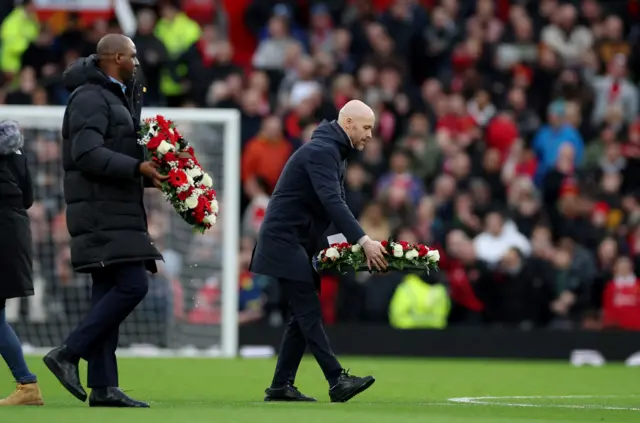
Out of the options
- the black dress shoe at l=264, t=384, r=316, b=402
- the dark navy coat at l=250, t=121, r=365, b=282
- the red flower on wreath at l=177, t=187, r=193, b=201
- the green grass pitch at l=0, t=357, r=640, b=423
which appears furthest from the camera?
the black dress shoe at l=264, t=384, r=316, b=402

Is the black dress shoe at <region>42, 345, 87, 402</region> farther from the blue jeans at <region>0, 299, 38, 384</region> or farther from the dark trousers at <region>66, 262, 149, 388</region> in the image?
the blue jeans at <region>0, 299, 38, 384</region>

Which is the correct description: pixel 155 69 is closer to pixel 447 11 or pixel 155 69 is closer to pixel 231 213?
pixel 231 213

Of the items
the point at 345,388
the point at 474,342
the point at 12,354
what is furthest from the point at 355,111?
the point at 474,342

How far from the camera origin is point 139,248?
9672mm

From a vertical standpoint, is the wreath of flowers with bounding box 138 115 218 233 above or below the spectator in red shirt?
above

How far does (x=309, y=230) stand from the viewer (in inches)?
424

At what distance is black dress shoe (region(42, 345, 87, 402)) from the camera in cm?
952

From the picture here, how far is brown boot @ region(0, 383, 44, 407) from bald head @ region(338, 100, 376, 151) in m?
2.73

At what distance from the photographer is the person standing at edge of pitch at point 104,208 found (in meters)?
9.55

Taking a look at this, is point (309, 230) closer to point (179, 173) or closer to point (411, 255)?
point (411, 255)

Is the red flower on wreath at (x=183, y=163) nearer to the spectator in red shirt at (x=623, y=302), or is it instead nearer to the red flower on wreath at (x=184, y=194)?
the red flower on wreath at (x=184, y=194)

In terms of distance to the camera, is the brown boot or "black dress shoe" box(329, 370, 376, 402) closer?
the brown boot

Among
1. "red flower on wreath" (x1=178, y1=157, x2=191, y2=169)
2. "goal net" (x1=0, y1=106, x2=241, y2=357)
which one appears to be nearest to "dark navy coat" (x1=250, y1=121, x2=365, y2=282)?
"red flower on wreath" (x1=178, y1=157, x2=191, y2=169)

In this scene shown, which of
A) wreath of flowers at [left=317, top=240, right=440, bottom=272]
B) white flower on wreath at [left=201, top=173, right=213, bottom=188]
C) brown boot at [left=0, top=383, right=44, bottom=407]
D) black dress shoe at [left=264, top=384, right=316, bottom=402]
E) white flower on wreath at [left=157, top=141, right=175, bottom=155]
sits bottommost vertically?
black dress shoe at [left=264, top=384, right=316, bottom=402]
